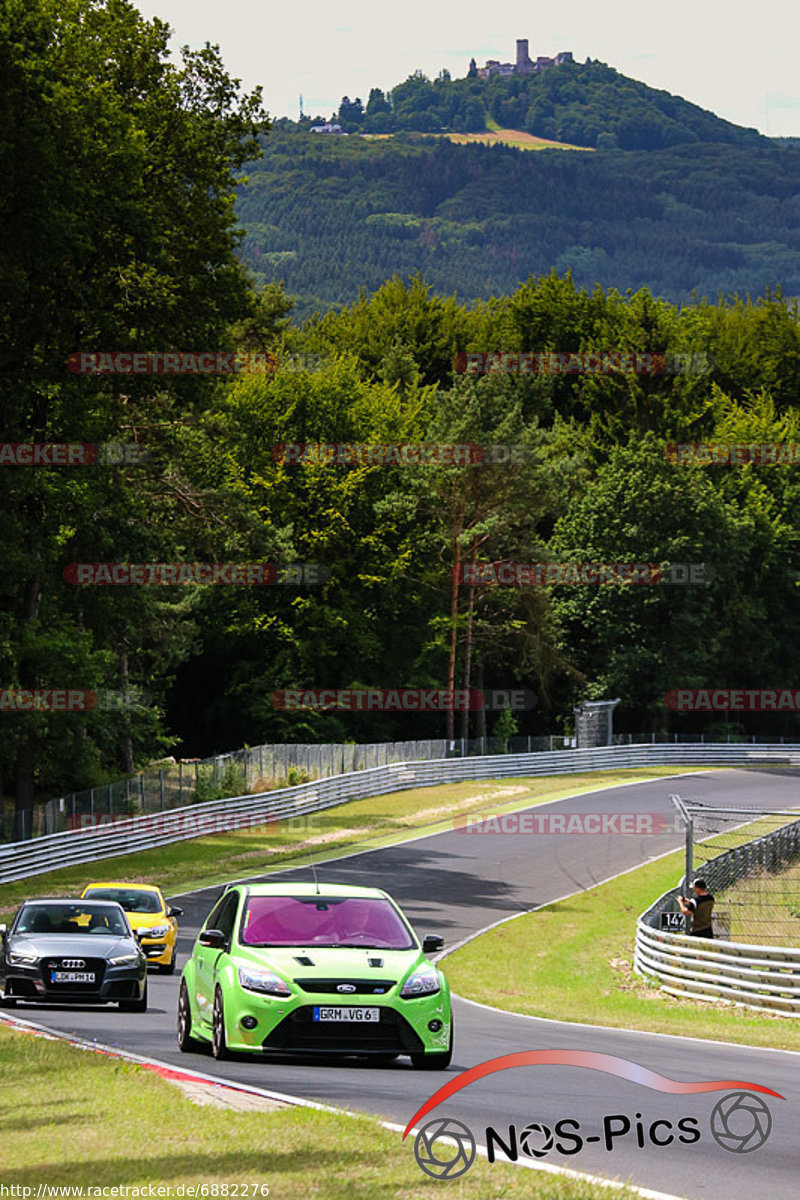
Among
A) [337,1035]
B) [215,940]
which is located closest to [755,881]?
[215,940]

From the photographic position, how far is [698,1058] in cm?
1486

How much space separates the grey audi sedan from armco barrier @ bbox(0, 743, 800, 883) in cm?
2012

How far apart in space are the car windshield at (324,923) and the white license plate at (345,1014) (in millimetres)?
796

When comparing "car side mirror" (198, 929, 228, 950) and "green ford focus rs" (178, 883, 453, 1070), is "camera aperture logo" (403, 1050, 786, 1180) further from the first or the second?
"car side mirror" (198, 929, 228, 950)

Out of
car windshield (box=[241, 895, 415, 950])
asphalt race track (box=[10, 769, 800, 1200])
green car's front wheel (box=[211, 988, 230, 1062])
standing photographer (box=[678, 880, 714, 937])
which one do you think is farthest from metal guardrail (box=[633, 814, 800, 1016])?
green car's front wheel (box=[211, 988, 230, 1062])

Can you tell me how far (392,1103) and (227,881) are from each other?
29.7 metres

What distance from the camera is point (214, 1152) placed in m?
8.41

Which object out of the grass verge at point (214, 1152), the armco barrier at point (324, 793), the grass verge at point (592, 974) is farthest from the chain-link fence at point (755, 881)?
the grass verge at point (214, 1152)

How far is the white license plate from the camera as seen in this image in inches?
471

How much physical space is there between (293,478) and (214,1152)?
226 ft

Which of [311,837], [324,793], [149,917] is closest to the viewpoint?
[149,917]

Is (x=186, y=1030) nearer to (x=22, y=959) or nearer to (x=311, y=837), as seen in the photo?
(x=22, y=959)

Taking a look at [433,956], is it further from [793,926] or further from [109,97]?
[109,97]

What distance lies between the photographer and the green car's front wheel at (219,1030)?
12219 millimetres
